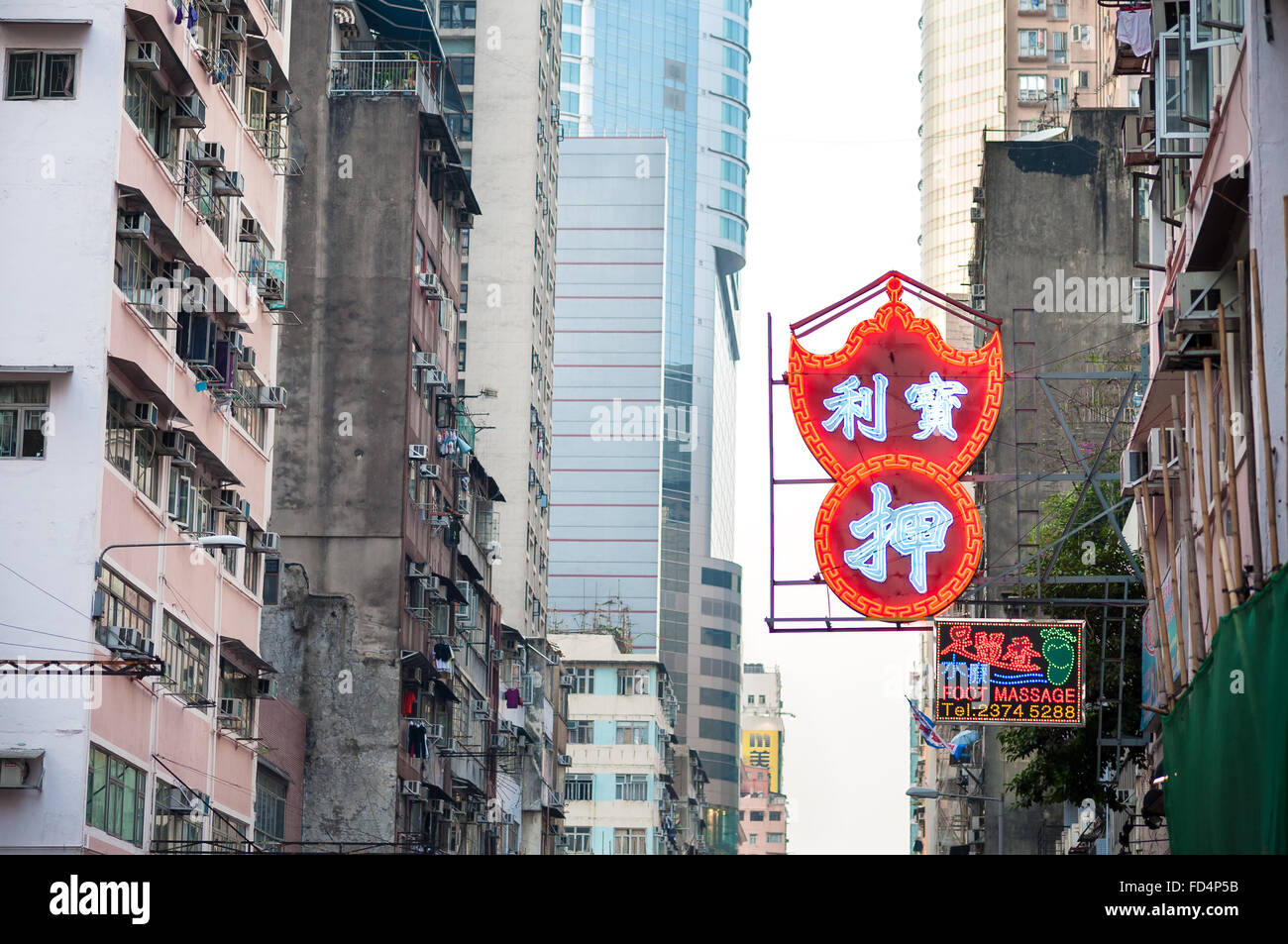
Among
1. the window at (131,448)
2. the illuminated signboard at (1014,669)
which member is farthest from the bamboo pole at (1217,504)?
the window at (131,448)

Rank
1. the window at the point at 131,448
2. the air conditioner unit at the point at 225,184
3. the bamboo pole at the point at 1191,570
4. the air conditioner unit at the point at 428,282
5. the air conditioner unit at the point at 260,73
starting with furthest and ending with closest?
the air conditioner unit at the point at 428,282 → the air conditioner unit at the point at 260,73 → the air conditioner unit at the point at 225,184 → the window at the point at 131,448 → the bamboo pole at the point at 1191,570

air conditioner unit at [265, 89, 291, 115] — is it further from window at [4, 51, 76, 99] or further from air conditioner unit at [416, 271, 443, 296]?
air conditioner unit at [416, 271, 443, 296]

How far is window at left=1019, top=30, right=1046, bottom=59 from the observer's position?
119m

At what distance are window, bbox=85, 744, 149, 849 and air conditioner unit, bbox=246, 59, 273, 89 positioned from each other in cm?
1770

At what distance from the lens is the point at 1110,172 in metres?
59.0

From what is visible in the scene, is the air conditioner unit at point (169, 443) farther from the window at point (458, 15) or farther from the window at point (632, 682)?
the window at point (632, 682)

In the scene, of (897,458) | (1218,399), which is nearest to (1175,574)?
(1218,399)

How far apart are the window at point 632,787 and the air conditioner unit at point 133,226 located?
266ft

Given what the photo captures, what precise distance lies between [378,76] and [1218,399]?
43394 millimetres

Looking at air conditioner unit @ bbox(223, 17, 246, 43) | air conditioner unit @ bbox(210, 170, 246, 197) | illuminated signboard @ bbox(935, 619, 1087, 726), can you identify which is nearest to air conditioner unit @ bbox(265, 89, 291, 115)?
air conditioner unit @ bbox(223, 17, 246, 43)

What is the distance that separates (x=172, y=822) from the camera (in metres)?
37.7

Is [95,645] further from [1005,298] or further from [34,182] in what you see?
[1005,298]

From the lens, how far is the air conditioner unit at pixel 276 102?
47125mm
